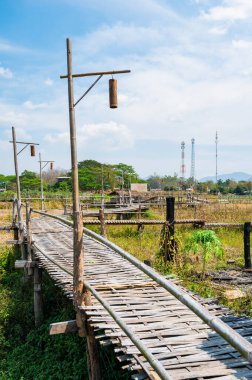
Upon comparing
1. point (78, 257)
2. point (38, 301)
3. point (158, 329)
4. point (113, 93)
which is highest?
point (113, 93)

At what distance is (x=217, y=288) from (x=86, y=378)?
3.08 m

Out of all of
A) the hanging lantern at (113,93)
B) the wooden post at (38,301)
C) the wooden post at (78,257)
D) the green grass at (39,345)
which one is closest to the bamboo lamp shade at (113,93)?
the hanging lantern at (113,93)

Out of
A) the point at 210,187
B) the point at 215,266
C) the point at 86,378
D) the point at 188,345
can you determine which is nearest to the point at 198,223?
the point at 215,266

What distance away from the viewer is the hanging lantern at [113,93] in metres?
5.00

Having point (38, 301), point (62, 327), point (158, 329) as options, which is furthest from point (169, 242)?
point (158, 329)

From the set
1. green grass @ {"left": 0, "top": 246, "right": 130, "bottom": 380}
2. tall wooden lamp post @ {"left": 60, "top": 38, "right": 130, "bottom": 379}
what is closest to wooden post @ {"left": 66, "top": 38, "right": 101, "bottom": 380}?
tall wooden lamp post @ {"left": 60, "top": 38, "right": 130, "bottom": 379}

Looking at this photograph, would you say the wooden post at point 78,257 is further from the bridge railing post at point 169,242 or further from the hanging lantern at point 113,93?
the bridge railing post at point 169,242

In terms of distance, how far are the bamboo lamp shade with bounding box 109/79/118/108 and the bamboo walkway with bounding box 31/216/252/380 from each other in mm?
2418

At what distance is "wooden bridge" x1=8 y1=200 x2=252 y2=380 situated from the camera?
94.0 inches

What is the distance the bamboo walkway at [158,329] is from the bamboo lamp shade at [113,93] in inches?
95.2

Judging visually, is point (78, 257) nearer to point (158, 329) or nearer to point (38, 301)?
point (158, 329)

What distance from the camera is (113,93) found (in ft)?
16.5

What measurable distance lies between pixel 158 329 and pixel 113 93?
2999 mm

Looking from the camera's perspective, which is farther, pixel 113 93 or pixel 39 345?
pixel 39 345
